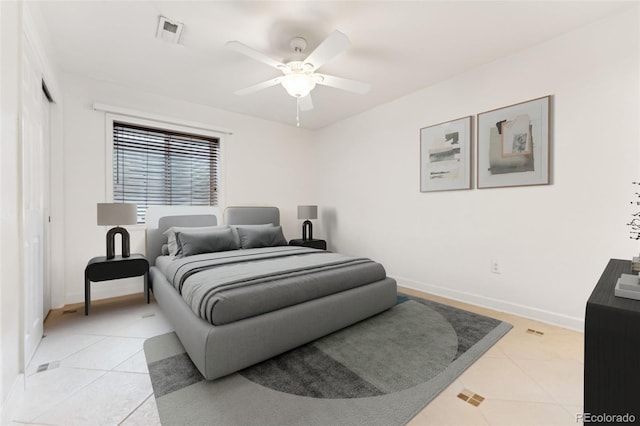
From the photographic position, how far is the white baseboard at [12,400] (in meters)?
1.29

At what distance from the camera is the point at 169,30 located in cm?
223

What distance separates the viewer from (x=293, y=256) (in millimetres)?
2959

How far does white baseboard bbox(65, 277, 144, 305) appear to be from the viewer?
3.03 meters

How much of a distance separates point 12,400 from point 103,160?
2.56m

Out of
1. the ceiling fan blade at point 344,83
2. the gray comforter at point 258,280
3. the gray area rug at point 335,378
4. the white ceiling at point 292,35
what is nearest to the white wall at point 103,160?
the white ceiling at point 292,35

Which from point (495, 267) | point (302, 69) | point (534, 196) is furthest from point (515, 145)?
point (302, 69)

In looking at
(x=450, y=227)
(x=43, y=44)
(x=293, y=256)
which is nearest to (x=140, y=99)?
(x=43, y=44)

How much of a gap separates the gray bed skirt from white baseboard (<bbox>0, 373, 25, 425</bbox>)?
79 cm

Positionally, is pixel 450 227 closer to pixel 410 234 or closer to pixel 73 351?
pixel 410 234

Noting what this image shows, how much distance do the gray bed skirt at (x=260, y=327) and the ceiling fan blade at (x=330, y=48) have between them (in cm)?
183

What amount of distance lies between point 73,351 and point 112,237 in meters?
1.27

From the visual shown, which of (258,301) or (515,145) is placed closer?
(258,301)

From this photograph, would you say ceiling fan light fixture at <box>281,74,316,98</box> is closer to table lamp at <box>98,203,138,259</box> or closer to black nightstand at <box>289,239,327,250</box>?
table lamp at <box>98,203,138,259</box>

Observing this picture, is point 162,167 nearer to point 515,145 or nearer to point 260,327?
point 260,327
